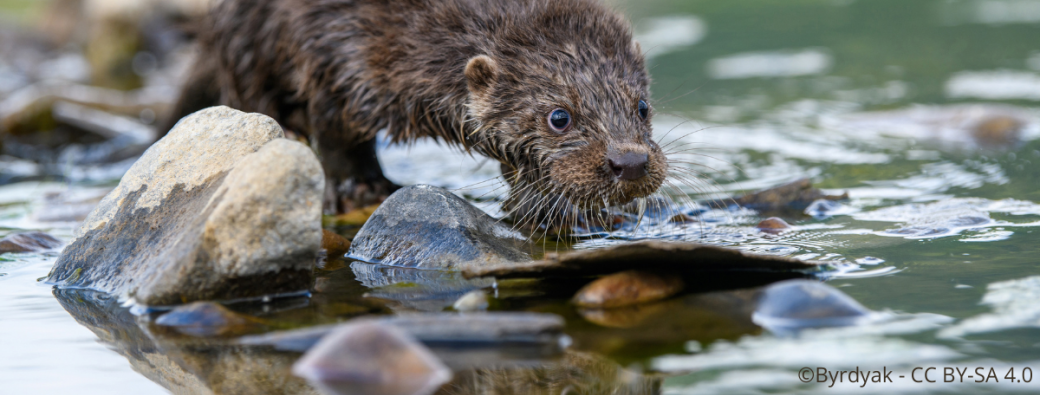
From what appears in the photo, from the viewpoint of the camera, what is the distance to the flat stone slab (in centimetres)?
346

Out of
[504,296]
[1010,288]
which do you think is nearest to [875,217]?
[1010,288]

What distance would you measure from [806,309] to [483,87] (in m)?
2.21

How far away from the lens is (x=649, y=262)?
3.59m

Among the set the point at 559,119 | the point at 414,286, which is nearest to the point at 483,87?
the point at 559,119

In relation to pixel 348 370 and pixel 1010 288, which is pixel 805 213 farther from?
pixel 348 370

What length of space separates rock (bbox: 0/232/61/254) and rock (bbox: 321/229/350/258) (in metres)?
1.54

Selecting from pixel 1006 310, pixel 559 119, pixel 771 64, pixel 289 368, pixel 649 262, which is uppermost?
pixel 771 64

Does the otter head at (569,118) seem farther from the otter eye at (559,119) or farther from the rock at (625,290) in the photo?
the rock at (625,290)

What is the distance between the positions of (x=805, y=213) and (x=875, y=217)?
40 cm

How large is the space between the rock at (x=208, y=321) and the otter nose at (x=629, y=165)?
5.77ft

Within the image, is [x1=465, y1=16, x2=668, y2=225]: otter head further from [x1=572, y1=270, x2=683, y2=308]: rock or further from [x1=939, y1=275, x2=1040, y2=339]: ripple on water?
[x1=939, y1=275, x2=1040, y2=339]: ripple on water

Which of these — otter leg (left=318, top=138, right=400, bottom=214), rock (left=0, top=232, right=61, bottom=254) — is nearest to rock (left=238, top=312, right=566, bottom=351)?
rock (left=0, top=232, right=61, bottom=254)

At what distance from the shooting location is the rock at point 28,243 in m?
4.66

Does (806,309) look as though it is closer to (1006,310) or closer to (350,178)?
(1006,310)
